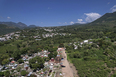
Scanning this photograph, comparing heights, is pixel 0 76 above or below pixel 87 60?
below

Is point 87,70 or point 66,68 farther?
point 66,68

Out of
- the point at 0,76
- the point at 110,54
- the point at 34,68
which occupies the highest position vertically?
the point at 110,54

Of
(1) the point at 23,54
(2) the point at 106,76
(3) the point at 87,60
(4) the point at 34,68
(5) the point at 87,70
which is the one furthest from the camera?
(1) the point at 23,54

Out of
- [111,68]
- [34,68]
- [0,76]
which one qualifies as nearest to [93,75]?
[111,68]

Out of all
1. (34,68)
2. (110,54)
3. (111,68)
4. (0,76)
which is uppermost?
(110,54)

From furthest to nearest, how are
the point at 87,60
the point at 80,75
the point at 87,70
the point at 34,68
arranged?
1. the point at 87,60
2. the point at 34,68
3. the point at 87,70
4. the point at 80,75

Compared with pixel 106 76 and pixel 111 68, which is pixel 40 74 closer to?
pixel 106 76

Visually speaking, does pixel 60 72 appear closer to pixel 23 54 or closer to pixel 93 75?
pixel 93 75

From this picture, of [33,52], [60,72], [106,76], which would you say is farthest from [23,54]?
[106,76]

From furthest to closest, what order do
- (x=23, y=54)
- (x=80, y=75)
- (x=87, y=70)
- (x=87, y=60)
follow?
1. (x=23, y=54)
2. (x=87, y=60)
3. (x=87, y=70)
4. (x=80, y=75)
